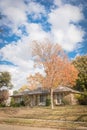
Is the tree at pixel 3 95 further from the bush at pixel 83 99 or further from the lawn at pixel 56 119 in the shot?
the lawn at pixel 56 119

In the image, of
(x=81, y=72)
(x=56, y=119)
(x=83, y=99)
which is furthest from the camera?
(x=81, y=72)

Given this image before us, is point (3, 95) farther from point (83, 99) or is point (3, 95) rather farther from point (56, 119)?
point (56, 119)

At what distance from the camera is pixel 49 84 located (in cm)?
4138

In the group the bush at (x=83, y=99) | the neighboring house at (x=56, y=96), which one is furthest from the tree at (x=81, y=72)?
the bush at (x=83, y=99)

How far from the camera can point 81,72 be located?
63.3 metres

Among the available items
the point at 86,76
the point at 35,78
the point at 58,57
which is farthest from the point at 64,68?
the point at 86,76

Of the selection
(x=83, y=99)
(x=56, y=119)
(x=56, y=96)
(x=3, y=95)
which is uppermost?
(x=3, y=95)

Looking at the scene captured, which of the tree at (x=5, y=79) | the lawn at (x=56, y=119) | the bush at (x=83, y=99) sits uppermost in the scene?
the tree at (x=5, y=79)

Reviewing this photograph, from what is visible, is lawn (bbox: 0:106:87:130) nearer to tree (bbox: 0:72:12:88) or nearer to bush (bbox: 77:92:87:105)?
bush (bbox: 77:92:87:105)

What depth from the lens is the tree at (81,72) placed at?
61.8m

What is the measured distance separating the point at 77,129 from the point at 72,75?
26.1 metres

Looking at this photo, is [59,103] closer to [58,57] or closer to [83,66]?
[58,57]

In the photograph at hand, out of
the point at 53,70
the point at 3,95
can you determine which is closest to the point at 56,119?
the point at 53,70

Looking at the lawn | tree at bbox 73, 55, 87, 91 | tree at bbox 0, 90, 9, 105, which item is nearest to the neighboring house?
tree at bbox 0, 90, 9, 105
